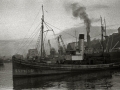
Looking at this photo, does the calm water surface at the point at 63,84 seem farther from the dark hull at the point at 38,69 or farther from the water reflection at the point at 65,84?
the dark hull at the point at 38,69

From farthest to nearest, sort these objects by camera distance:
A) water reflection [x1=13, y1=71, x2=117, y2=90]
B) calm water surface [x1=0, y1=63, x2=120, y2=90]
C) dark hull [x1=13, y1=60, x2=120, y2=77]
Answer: dark hull [x1=13, y1=60, x2=120, y2=77], water reflection [x1=13, y1=71, x2=117, y2=90], calm water surface [x1=0, y1=63, x2=120, y2=90]

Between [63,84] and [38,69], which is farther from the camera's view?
[38,69]

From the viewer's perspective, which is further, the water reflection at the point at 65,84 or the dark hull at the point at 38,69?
the dark hull at the point at 38,69

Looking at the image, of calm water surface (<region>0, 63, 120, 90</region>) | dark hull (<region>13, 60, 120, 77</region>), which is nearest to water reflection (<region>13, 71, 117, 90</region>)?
calm water surface (<region>0, 63, 120, 90</region>)

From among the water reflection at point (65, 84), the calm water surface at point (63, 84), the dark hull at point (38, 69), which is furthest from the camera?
the dark hull at point (38, 69)

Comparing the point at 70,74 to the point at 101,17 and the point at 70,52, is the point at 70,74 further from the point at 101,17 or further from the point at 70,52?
the point at 101,17

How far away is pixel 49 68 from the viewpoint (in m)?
29.0

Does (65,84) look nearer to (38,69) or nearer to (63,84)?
(63,84)

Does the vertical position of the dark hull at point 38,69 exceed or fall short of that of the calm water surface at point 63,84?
it exceeds it

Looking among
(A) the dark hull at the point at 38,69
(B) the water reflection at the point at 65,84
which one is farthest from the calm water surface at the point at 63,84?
(A) the dark hull at the point at 38,69

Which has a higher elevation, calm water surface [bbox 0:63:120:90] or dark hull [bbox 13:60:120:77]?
dark hull [bbox 13:60:120:77]

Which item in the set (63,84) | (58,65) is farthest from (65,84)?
(58,65)

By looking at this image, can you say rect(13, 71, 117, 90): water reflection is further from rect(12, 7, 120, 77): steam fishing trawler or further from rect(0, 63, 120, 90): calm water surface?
rect(12, 7, 120, 77): steam fishing trawler

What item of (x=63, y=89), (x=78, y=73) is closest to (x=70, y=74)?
(x=78, y=73)
